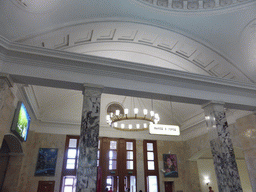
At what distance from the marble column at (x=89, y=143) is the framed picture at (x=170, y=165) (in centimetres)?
838

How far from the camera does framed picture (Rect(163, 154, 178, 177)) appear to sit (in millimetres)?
12406

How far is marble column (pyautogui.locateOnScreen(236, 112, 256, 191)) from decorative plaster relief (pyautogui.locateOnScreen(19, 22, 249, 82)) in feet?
6.24

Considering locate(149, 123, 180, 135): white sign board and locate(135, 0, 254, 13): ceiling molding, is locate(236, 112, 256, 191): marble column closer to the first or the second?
locate(149, 123, 180, 135): white sign board

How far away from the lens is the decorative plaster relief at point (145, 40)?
6875 mm

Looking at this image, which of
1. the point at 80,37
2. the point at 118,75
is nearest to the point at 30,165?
the point at 80,37

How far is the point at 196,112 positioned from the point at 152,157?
3919 millimetres

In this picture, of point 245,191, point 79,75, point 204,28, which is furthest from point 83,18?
point 245,191

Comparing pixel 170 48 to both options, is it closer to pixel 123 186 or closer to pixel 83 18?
pixel 83 18

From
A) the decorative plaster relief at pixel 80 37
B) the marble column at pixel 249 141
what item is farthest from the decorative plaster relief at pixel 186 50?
the decorative plaster relief at pixel 80 37

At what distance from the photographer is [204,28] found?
7457mm

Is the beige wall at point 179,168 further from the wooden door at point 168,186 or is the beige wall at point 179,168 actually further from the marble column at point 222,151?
the marble column at point 222,151

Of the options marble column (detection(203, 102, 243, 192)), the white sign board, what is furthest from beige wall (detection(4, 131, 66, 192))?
marble column (detection(203, 102, 243, 192))

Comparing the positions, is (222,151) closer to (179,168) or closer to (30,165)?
(179,168)

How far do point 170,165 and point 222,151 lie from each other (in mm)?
6778
